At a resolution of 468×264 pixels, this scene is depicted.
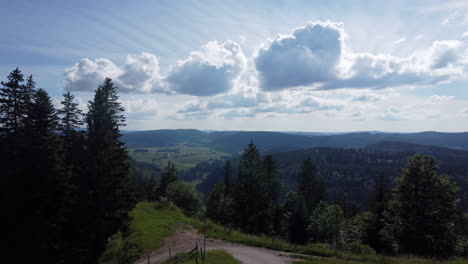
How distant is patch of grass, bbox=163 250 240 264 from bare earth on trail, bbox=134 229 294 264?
871mm

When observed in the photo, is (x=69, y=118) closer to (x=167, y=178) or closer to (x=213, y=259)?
(x=213, y=259)

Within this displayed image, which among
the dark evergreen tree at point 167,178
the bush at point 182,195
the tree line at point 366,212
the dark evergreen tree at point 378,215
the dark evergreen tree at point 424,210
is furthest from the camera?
the dark evergreen tree at point 167,178

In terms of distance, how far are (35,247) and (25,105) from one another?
12685mm

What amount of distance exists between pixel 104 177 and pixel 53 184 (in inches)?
181

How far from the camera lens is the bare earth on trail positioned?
640 inches

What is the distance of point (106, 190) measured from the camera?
72.4ft

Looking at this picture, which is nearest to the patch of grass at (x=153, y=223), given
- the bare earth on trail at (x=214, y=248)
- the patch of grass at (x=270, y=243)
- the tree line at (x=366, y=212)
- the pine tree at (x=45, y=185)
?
the bare earth on trail at (x=214, y=248)

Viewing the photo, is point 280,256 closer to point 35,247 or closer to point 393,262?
point 393,262

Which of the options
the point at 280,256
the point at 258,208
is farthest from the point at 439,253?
the point at 258,208

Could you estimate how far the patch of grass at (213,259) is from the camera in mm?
14884

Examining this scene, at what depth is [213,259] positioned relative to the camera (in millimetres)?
15320

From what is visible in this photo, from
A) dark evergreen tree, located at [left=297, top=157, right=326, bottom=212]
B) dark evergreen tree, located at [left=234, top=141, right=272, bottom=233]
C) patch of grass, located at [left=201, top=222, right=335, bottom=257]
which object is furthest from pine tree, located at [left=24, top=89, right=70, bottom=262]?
dark evergreen tree, located at [left=297, top=157, right=326, bottom=212]

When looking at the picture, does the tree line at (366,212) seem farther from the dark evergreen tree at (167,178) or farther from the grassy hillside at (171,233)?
the dark evergreen tree at (167,178)

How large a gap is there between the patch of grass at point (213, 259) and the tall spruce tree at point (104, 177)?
8.14 meters
